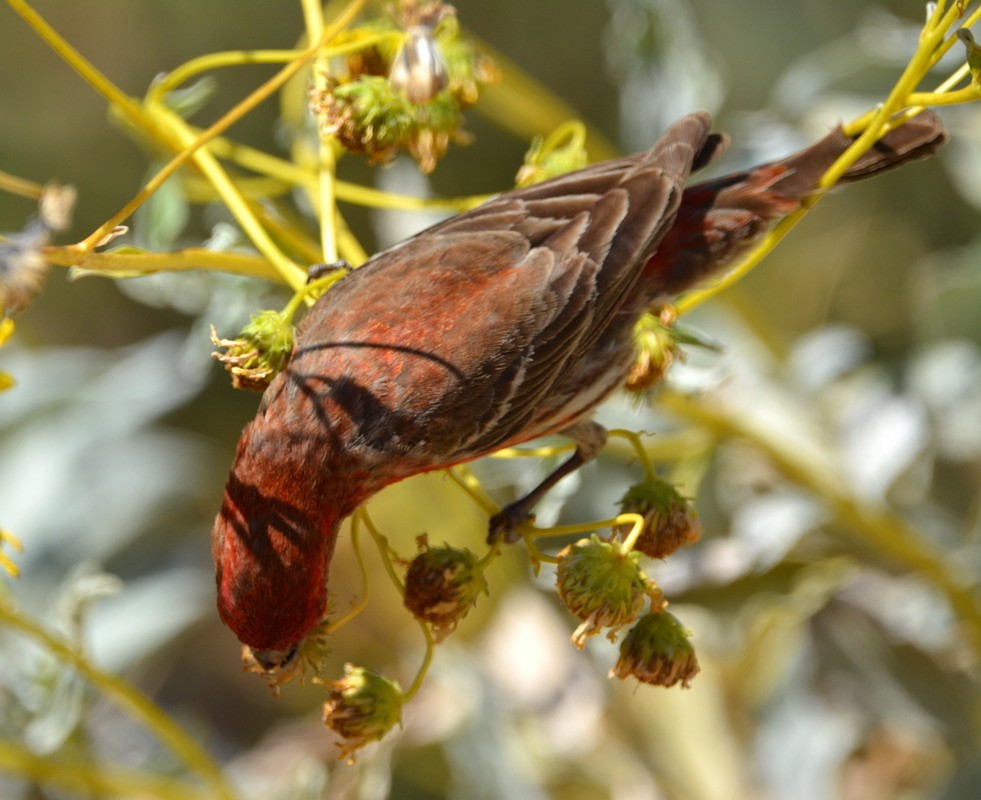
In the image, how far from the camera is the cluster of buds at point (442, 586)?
2.68 m

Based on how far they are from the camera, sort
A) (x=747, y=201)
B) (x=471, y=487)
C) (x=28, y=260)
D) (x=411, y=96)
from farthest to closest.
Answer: (x=747, y=201), (x=471, y=487), (x=411, y=96), (x=28, y=260)

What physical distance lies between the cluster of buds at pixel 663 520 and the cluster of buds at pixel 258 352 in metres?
0.83

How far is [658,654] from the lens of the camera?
2.67 meters

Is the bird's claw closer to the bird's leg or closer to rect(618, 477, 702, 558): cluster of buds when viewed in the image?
the bird's leg

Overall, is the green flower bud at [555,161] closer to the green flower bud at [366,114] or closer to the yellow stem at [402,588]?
the green flower bud at [366,114]

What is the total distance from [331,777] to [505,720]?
2.37ft

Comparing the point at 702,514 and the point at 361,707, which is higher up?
the point at 361,707

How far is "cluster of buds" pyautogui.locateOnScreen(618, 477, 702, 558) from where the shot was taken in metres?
2.82

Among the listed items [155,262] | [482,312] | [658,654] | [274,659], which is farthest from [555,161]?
[274,659]

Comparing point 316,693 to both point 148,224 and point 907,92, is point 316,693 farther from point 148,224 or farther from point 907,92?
point 907,92

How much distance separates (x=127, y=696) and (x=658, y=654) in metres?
1.37

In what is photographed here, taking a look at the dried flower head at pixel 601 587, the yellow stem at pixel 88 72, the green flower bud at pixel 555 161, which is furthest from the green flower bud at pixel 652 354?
the yellow stem at pixel 88 72

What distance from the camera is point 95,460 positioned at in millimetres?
5133

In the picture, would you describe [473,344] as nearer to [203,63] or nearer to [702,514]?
[203,63]
